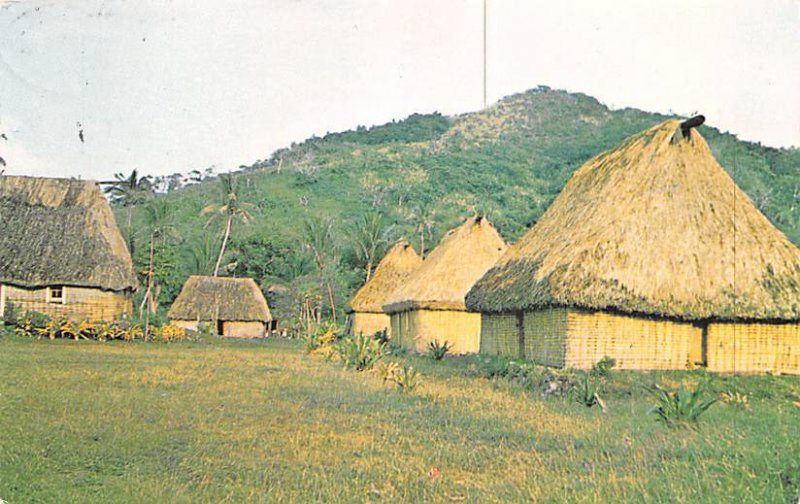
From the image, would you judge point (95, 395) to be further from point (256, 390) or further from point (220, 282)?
point (220, 282)

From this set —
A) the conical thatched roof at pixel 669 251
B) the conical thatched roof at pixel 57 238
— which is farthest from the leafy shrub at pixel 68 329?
the conical thatched roof at pixel 669 251

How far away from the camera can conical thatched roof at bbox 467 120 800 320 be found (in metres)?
12.7

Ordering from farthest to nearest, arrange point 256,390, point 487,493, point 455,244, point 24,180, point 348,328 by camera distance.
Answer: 1. point 348,328
2. point 24,180
3. point 455,244
4. point 256,390
5. point 487,493

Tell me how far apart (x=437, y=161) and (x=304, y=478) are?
5456 centimetres

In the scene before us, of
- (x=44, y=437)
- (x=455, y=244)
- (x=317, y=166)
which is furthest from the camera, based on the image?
(x=317, y=166)

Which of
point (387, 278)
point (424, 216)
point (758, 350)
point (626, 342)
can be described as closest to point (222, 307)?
point (387, 278)

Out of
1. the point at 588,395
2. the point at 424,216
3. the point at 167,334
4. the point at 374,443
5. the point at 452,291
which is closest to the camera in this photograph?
the point at 374,443

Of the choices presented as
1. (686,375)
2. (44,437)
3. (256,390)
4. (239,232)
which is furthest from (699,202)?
(239,232)

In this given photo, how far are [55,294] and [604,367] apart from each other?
60.2 ft

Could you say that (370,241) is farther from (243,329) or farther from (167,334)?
(167,334)

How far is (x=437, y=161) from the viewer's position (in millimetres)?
59469

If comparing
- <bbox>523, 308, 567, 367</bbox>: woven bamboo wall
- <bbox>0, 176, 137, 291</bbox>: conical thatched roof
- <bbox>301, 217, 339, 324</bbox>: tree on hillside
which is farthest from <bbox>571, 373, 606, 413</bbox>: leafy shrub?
<bbox>301, 217, 339, 324</bbox>: tree on hillside

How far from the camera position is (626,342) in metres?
13.0

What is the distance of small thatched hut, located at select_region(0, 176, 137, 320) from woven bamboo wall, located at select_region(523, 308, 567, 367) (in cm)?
1513
